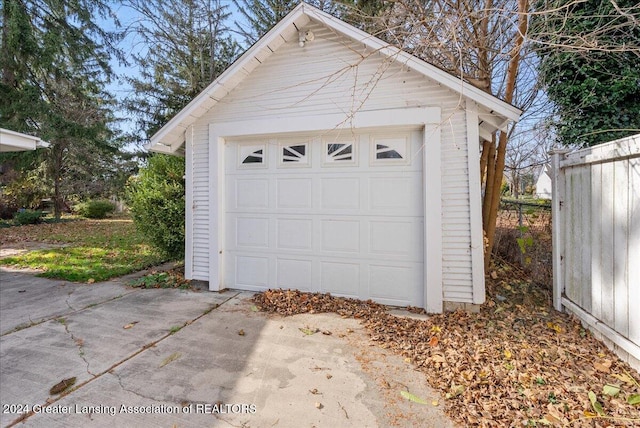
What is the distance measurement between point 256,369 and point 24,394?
1.83m

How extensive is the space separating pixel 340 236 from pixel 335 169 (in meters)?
1.02

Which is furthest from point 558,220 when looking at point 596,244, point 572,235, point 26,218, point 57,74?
point 26,218

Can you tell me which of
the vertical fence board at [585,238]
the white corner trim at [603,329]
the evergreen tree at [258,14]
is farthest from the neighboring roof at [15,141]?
the evergreen tree at [258,14]

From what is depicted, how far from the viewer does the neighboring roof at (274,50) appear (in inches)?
149

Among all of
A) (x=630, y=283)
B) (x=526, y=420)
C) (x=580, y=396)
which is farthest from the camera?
(x=630, y=283)

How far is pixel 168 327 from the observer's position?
3.71 m

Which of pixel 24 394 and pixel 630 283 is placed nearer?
pixel 24 394

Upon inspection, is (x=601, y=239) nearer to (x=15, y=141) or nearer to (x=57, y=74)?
(x=15, y=141)

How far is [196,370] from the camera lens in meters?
2.80

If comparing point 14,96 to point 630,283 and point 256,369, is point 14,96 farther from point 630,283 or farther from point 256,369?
point 630,283

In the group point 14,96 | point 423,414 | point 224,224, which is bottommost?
point 423,414

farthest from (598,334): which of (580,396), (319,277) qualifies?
(319,277)

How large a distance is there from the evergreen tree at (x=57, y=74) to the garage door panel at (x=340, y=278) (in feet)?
32.8

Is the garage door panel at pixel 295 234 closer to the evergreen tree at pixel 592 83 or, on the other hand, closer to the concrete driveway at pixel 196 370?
the concrete driveway at pixel 196 370
